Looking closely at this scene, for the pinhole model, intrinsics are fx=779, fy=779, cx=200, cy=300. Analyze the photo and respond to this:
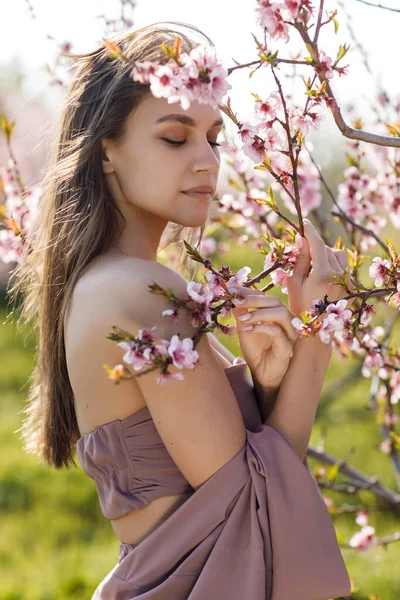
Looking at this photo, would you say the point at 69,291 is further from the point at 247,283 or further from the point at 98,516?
the point at 98,516

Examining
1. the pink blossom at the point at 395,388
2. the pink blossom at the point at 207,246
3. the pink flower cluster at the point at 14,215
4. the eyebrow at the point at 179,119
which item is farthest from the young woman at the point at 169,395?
the pink blossom at the point at 207,246

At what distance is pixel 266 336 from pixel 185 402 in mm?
259

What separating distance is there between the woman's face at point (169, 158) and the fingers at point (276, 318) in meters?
0.25

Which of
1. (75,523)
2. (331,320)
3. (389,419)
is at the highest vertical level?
(331,320)

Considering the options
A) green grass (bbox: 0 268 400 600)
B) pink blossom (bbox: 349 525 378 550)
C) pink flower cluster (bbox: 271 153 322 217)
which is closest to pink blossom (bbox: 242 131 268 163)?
pink flower cluster (bbox: 271 153 322 217)

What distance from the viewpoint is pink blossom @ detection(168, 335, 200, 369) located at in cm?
124

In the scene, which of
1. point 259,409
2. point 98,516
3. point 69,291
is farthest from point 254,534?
point 98,516

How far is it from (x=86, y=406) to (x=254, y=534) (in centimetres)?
41

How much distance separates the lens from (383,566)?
10.7 ft

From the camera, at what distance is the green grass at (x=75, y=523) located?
326cm

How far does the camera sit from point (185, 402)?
143 centimetres

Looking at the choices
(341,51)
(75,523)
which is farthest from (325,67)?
(75,523)

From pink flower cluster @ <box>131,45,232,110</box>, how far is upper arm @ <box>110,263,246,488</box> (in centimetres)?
39

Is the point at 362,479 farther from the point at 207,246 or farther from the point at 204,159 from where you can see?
the point at 204,159
